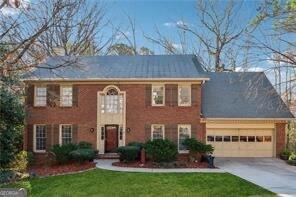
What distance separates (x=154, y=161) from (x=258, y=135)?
8748 millimetres

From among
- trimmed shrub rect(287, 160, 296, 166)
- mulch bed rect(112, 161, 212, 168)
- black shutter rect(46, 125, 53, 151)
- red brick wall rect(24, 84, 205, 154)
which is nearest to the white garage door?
red brick wall rect(24, 84, 205, 154)

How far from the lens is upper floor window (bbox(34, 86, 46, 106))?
29.3 metres

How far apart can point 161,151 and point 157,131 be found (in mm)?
4077

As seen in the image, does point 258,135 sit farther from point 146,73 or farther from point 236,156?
point 146,73

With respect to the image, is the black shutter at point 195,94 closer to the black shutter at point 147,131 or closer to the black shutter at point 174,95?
the black shutter at point 174,95

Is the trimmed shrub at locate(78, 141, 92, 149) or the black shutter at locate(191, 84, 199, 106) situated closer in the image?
the trimmed shrub at locate(78, 141, 92, 149)

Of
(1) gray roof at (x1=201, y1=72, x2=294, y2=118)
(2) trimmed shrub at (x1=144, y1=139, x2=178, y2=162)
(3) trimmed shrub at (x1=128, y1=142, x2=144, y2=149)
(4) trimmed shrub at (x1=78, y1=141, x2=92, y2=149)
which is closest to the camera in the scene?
(2) trimmed shrub at (x1=144, y1=139, x2=178, y2=162)

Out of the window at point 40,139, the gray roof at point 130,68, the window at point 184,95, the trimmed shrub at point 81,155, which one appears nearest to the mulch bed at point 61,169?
the trimmed shrub at point 81,155

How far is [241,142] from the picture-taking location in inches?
1177

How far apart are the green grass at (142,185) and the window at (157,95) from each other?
804 cm

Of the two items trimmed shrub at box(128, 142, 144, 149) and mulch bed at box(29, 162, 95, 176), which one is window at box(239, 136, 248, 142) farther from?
mulch bed at box(29, 162, 95, 176)

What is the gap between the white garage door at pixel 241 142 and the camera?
97.5 feet

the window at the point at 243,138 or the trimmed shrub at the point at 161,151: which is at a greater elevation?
the window at the point at 243,138

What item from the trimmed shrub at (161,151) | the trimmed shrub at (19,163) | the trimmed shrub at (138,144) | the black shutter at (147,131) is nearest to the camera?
the trimmed shrub at (19,163)
